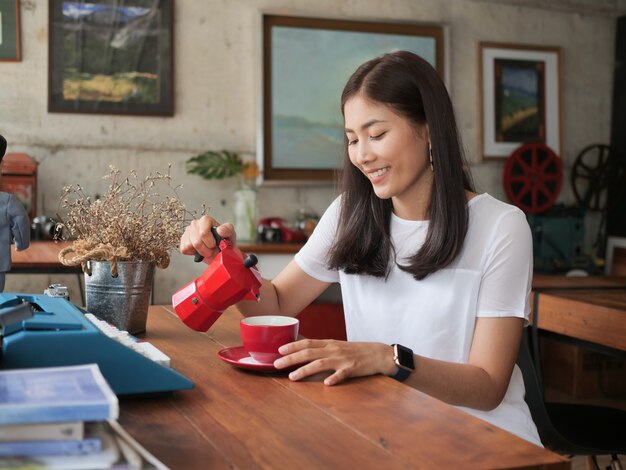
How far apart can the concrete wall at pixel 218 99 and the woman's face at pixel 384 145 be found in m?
3.29

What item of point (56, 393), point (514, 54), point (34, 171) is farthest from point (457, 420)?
point (514, 54)

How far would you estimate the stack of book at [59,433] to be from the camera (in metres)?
0.70

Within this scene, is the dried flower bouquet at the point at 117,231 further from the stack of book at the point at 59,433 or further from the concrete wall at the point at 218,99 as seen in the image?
the concrete wall at the point at 218,99

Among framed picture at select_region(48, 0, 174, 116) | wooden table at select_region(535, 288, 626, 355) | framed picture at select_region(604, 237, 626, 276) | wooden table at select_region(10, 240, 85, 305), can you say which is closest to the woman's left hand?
wooden table at select_region(535, 288, 626, 355)

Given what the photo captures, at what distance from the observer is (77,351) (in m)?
0.98

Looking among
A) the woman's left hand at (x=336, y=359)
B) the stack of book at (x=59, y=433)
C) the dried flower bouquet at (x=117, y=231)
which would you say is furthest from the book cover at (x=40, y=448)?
the dried flower bouquet at (x=117, y=231)

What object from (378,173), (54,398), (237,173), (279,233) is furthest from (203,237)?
(237,173)

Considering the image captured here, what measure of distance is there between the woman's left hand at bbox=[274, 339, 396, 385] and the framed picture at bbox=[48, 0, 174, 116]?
3.80m

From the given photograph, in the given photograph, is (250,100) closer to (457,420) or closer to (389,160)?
(389,160)

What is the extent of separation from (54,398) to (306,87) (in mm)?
4523

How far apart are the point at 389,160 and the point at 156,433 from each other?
2.98 ft

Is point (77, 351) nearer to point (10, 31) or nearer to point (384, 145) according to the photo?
point (384, 145)

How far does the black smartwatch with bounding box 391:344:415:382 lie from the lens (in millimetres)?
1285

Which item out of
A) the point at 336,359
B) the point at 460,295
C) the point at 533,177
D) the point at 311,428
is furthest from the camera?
the point at 533,177
